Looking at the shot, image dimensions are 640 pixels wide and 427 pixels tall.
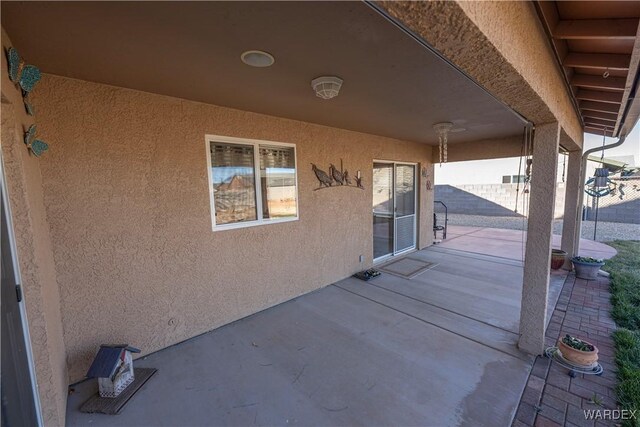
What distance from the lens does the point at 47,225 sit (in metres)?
2.04

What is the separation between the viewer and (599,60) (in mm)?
2041

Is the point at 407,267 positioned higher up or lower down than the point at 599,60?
lower down

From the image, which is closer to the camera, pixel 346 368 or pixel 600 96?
pixel 346 368

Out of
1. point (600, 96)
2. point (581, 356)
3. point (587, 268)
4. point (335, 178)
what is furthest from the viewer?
point (587, 268)

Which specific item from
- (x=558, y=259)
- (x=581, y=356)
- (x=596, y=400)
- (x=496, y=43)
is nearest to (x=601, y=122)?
(x=558, y=259)

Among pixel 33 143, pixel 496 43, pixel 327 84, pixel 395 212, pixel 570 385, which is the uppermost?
pixel 327 84

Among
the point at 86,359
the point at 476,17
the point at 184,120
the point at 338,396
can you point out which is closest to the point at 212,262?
the point at 86,359

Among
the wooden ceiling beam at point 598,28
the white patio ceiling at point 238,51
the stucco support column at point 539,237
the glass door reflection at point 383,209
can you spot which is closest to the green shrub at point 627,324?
the stucco support column at point 539,237

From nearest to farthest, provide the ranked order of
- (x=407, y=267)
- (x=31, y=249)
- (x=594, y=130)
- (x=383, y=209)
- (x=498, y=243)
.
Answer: (x=31, y=249) → (x=594, y=130) → (x=407, y=267) → (x=383, y=209) → (x=498, y=243)

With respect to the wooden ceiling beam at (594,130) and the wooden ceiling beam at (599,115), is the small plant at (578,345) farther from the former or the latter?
the wooden ceiling beam at (594,130)

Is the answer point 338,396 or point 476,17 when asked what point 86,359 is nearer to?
point 338,396

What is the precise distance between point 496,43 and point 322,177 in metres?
2.91

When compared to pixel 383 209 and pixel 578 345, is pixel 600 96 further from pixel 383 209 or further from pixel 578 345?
pixel 383 209

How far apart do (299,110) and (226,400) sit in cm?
299
